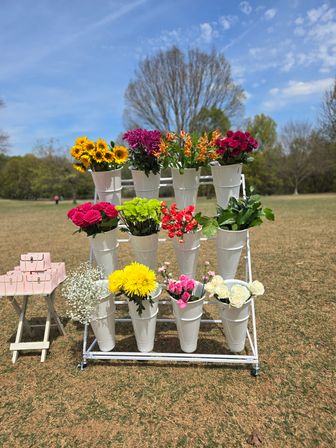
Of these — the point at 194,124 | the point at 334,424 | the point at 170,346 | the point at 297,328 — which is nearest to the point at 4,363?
the point at 170,346

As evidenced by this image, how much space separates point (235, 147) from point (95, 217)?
1198 mm

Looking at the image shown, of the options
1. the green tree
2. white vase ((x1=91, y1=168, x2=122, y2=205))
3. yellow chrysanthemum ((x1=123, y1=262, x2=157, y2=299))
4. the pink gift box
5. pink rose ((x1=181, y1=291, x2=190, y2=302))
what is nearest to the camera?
yellow chrysanthemum ((x1=123, y1=262, x2=157, y2=299))

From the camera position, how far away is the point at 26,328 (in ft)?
9.18

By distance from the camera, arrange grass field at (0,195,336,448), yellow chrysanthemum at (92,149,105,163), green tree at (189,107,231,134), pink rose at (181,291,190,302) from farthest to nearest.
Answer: green tree at (189,107,231,134)
yellow chrysanthemum at (92,149,105,163)
pink rose at (181,291,190,302)
grass field at (0,195,336,448)

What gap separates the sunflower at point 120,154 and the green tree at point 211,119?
70.4 feet

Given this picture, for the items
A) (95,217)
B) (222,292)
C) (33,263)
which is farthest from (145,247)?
(33,263)

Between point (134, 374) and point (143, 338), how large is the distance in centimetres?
27

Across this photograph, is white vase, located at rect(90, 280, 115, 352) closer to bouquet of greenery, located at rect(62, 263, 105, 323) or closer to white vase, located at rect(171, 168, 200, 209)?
bouquet of greenery, located at rect(62, 263, 105, 323)

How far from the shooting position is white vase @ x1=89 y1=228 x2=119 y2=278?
2352 mm

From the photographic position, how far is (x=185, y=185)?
238 centimetres

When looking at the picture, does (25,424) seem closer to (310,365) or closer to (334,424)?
(334,424)

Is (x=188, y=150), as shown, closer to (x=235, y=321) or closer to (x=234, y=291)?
(x=234, y=291)

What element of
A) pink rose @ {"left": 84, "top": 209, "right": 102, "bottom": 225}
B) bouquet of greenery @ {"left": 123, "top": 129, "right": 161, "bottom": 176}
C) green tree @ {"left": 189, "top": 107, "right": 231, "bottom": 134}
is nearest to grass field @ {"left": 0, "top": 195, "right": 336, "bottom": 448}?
pink rose @ {"left": 84, "top": 209, "right": 102, "bottom": 225}

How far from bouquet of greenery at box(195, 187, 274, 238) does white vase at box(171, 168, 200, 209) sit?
0.25 metres
